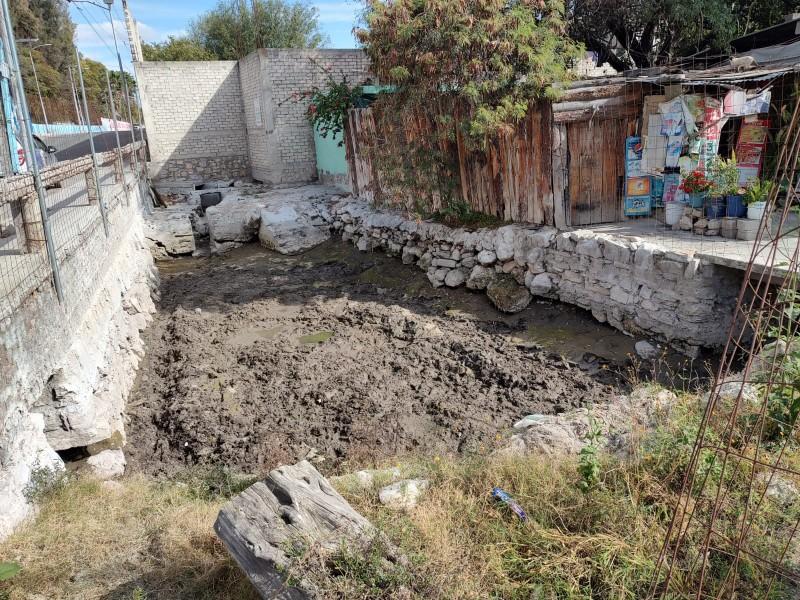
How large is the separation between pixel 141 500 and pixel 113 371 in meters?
2.59

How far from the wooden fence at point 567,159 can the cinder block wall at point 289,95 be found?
8093 mm

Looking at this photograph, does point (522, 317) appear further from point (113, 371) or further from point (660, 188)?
point (113, 371)

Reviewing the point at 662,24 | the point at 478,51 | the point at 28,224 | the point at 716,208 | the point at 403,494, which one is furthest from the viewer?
the point at 662,24

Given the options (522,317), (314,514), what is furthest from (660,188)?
(314,514)

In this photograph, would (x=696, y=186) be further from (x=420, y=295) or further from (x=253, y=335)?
(x=253, y=335)

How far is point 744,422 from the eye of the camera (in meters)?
4.05

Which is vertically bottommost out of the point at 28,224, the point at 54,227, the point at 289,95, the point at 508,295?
the point at 508,295

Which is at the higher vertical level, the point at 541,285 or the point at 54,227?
the point at 54,227

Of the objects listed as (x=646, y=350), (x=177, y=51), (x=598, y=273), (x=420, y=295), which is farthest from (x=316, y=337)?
(x=177, y=51)

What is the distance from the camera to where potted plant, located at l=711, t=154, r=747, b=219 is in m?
7.67

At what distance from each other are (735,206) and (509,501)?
6.18 meters

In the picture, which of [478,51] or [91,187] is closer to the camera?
[91,187]

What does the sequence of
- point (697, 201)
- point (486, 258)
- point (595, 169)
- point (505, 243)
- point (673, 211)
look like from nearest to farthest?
point (697, 201) < point (673, 211) < point (595, 169) < point (505, 243) < point (486, 258)

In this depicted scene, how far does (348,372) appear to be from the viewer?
7.11 meters
